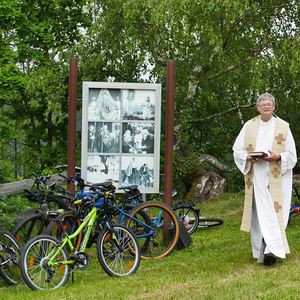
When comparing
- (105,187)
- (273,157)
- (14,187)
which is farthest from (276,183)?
(14,187)

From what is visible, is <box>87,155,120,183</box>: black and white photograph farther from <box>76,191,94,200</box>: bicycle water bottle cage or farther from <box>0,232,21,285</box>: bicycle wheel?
<box>0,232,21,285</box>: bicycle wheel

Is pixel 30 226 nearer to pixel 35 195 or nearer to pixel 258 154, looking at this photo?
pixel 35 195

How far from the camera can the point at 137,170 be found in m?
9.73

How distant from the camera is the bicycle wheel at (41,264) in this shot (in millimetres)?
6617

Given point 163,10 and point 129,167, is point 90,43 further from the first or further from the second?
point 129,167

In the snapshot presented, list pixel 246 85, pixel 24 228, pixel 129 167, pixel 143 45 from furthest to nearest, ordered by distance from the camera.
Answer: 1. pixel 246 85
2. pixel 143 45
3. pixel 129 167
4. pixel 24 228

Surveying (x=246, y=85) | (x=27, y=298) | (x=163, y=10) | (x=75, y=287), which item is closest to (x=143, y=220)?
(x=75, y=287)

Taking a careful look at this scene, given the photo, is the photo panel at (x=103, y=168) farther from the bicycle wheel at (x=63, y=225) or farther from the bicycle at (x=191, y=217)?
the bicycle wheel at (x=63, y=225)

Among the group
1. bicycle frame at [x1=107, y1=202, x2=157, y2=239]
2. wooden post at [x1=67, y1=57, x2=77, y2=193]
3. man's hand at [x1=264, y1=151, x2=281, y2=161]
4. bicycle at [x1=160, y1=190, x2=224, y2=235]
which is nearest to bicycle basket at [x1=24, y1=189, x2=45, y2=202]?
bicycle frame at [x1=107, y1=202, x2=157, y2=239]

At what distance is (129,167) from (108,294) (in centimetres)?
344

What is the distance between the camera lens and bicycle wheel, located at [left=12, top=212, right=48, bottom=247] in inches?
307

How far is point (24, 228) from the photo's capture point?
25.7 ft

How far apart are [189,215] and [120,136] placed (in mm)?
2615

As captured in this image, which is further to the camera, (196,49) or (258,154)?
(196,49)
